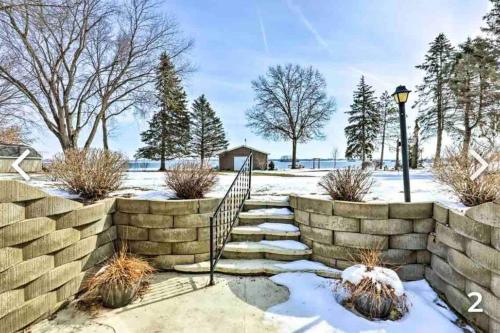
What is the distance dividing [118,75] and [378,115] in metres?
22.3

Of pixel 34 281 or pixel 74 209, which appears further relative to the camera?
pixel 74 209

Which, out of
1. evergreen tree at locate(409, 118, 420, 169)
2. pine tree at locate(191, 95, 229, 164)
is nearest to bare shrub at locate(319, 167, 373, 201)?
evergreen tree at locate(409, 118, 420, 169)

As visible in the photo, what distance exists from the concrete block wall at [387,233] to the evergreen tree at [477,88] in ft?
37.1

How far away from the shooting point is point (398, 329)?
2.49m

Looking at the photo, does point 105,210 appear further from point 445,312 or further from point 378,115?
point 378,115

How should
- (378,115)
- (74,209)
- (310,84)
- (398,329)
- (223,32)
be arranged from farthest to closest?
(378,115) < (310,84) < (223,32) < (74,209) < (398,329)

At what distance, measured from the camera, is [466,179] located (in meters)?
3.29

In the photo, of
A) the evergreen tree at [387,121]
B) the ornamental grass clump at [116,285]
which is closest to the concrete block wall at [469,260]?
the ornamental grass clump at [116,285]

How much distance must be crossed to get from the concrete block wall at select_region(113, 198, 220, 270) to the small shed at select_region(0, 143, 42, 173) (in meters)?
8.28

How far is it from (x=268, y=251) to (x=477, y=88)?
15359 millimetres

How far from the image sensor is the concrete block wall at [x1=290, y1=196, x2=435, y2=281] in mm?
3363

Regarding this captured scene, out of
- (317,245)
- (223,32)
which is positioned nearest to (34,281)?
(317,245)

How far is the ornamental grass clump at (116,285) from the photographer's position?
2.84 meters

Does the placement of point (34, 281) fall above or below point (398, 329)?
above
